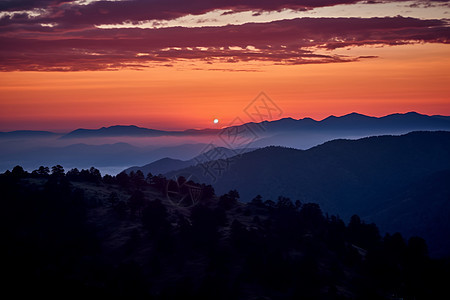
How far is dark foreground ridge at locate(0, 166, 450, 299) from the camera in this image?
100m

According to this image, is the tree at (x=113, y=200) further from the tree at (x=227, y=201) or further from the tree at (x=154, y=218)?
the tree at (x=227, y=201)

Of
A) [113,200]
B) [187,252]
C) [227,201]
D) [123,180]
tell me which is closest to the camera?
[187,252]

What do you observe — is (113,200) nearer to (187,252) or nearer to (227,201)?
(227,201)

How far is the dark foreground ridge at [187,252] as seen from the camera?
10050 centimetres

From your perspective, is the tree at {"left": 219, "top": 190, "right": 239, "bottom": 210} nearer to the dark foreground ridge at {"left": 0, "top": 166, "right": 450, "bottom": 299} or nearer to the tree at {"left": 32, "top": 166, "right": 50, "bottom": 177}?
the dark foreground ridge at {"left": 0, "top": 166, "right": 450, "bottom": 299}

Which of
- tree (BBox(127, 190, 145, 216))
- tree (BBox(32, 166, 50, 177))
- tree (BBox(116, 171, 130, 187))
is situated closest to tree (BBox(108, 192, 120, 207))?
tree (BBox(127, 190, 145, 216))

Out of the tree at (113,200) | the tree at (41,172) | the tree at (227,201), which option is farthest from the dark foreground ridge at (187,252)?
the tree at (41,172)

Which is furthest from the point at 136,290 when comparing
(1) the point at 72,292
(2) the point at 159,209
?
(2) the point at 159,209

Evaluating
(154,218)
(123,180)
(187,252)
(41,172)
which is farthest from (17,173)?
(187,252)

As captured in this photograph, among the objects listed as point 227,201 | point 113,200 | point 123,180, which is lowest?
point 227,201

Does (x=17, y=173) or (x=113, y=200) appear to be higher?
(x=17, y=173)

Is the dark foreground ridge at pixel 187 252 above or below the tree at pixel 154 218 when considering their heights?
below

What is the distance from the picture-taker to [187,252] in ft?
404

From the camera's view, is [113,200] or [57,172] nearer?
[113,200]
